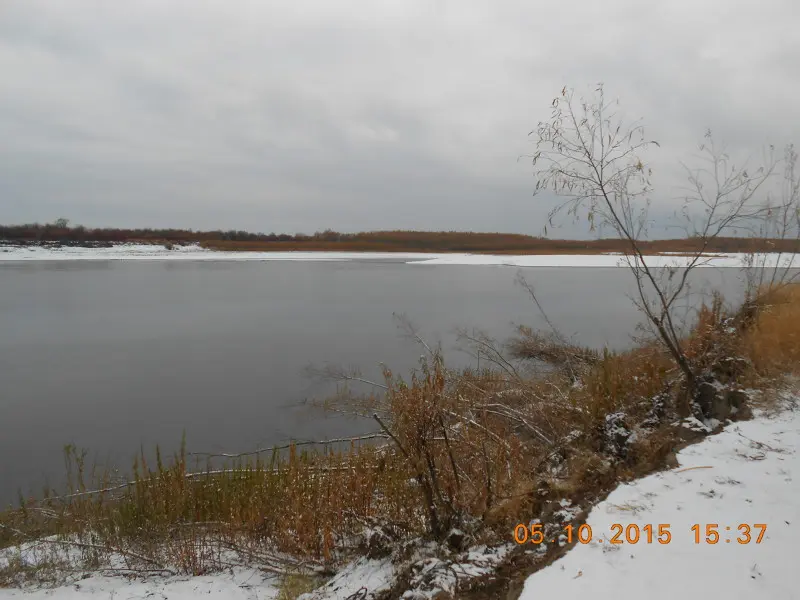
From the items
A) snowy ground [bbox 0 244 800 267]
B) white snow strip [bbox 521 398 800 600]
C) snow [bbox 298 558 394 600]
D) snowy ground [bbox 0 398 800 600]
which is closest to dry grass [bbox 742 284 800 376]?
snowy ground [bbox 0 398 800 600]

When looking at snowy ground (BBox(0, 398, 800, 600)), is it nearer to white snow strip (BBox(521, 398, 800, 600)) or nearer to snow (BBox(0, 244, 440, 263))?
white snow strip (BBox(521, 398, 800, 600))

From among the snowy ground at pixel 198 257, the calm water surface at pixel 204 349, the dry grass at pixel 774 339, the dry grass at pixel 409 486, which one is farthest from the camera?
the snowy ground at pixel 198 257

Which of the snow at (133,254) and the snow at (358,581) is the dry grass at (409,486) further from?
the snow at (133,254)

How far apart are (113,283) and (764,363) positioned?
2658cm

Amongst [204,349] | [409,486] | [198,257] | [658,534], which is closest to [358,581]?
[409,486]

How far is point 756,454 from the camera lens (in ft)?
9.27

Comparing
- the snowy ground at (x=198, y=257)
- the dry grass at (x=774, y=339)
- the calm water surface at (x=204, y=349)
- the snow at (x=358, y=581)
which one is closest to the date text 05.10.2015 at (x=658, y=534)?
the snow at (x=358, y=581)

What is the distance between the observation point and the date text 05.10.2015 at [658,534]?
6.97 ft

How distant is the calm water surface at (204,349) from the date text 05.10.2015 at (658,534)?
421cm

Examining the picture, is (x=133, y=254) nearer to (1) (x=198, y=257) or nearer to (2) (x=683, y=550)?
(1) (x=198, y=257)

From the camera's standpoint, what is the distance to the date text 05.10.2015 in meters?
2.12

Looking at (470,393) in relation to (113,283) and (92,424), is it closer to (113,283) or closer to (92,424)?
(92,424)

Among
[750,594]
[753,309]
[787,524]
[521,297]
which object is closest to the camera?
[750,594]

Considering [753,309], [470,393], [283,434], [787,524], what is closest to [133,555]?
[283,434]
